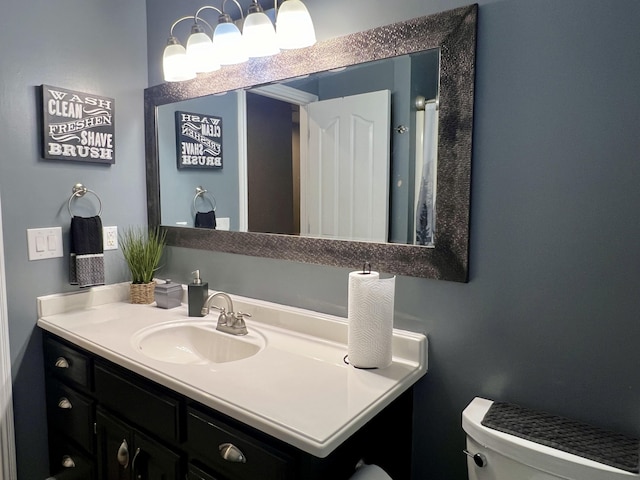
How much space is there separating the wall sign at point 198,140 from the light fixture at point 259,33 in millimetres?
429

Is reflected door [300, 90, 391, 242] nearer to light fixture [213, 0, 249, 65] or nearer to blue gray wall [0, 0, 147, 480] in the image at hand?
light fixture [213, 0, 249, 65]

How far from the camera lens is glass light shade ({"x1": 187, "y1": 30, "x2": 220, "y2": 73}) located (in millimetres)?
1650

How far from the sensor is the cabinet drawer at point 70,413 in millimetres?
1581

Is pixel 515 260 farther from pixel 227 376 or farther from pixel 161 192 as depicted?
pixel 161 192

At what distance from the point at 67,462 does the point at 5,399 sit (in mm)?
342

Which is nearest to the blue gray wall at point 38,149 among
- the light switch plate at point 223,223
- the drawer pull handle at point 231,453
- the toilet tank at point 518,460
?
the light switch plate at point 223,223

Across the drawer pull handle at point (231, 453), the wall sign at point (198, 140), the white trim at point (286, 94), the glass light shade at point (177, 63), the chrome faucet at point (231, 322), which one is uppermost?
the glass light shade at point (177, 63)

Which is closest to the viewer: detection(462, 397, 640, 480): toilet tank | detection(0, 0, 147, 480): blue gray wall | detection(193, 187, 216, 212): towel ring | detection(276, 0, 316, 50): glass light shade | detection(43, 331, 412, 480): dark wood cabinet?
detection(462, 397, 640, 480): toilet tank

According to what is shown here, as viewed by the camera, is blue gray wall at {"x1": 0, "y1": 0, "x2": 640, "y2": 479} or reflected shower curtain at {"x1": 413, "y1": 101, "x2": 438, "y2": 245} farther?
reflected shower curtain at {"x1": 413, "y1": 101, "x2": 438, "y2": 245}

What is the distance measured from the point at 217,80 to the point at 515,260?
1321 millimetres

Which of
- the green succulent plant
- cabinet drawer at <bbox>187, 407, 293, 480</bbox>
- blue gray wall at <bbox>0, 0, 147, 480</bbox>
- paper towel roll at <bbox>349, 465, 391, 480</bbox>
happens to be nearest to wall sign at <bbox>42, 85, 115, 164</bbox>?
blue gray wall at <bbox>0, 0, 147, 480</bbox>

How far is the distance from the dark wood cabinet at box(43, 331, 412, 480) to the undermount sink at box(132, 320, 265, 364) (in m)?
0.18

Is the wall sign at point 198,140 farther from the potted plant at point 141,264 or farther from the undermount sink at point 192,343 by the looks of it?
the undermount sink at point 192,343

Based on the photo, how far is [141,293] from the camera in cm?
196
